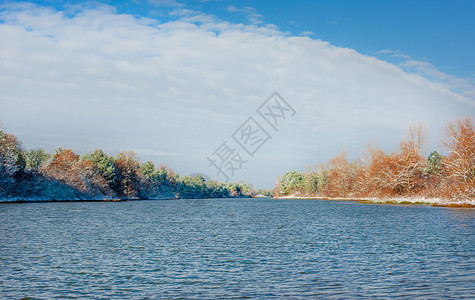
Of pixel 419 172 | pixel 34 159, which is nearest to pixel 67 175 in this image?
pixel 34 159

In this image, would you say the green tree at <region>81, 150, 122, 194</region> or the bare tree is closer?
the bare tree

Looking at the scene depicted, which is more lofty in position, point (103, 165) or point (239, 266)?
point (103, 165)

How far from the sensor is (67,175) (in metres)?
113

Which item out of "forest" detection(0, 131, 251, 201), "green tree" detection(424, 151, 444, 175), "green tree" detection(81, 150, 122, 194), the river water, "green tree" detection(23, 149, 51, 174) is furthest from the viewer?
"green tree" detection(81, 150, 122, 194)

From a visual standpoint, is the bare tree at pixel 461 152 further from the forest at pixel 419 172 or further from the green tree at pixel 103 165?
the green tree at pixel 103 165

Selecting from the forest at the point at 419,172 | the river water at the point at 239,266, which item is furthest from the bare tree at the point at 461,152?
the river water at the point at 239,266

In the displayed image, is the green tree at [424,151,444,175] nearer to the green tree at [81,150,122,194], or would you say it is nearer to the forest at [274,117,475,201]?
the forest at [274,117,475,201]

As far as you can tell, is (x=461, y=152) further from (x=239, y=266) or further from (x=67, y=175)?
(x=67, y=175)

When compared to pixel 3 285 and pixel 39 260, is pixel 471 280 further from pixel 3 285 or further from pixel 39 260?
pixel 39 260

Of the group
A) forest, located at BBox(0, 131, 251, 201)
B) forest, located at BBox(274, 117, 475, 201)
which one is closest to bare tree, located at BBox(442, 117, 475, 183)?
forest, located at BBox(274, 117, 475, 201)

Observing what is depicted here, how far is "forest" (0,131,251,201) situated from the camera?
9144 cm

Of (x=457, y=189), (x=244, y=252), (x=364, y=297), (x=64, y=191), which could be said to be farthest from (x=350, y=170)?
(x=364, y=297)

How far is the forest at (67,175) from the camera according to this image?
9144cm

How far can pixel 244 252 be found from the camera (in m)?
25.0
